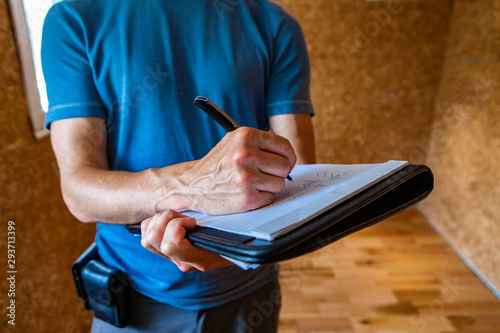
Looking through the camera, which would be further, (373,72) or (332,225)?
(373,72)

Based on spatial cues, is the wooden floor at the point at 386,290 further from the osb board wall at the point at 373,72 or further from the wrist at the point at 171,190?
the wrist at the point at 171,190

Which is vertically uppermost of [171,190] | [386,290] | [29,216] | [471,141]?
[171,190]

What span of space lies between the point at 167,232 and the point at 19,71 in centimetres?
120

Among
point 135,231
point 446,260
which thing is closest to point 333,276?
point 446,260

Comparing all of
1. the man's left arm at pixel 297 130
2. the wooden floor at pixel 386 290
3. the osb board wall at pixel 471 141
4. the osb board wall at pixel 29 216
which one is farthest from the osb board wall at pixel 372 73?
the man's left arm at pixel 297 130

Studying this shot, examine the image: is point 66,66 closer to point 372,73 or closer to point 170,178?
point 170,178

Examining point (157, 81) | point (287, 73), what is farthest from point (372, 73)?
point (157, 81)

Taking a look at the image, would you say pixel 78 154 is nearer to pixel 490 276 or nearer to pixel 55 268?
pixel 55 268

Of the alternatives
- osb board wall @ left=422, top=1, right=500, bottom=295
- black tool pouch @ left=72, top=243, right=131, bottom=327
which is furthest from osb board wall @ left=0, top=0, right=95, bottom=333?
osb board wall @ left=422, top=1, right=500, bottom=295

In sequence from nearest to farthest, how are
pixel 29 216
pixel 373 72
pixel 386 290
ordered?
1. pixel 29 216
2. pixel 386 290
3. pixel 373 72

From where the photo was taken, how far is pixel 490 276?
226cm

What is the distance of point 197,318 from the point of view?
68cm

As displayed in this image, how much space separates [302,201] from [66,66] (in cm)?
49

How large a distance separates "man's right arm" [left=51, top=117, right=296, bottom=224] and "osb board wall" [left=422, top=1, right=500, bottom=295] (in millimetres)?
2313
